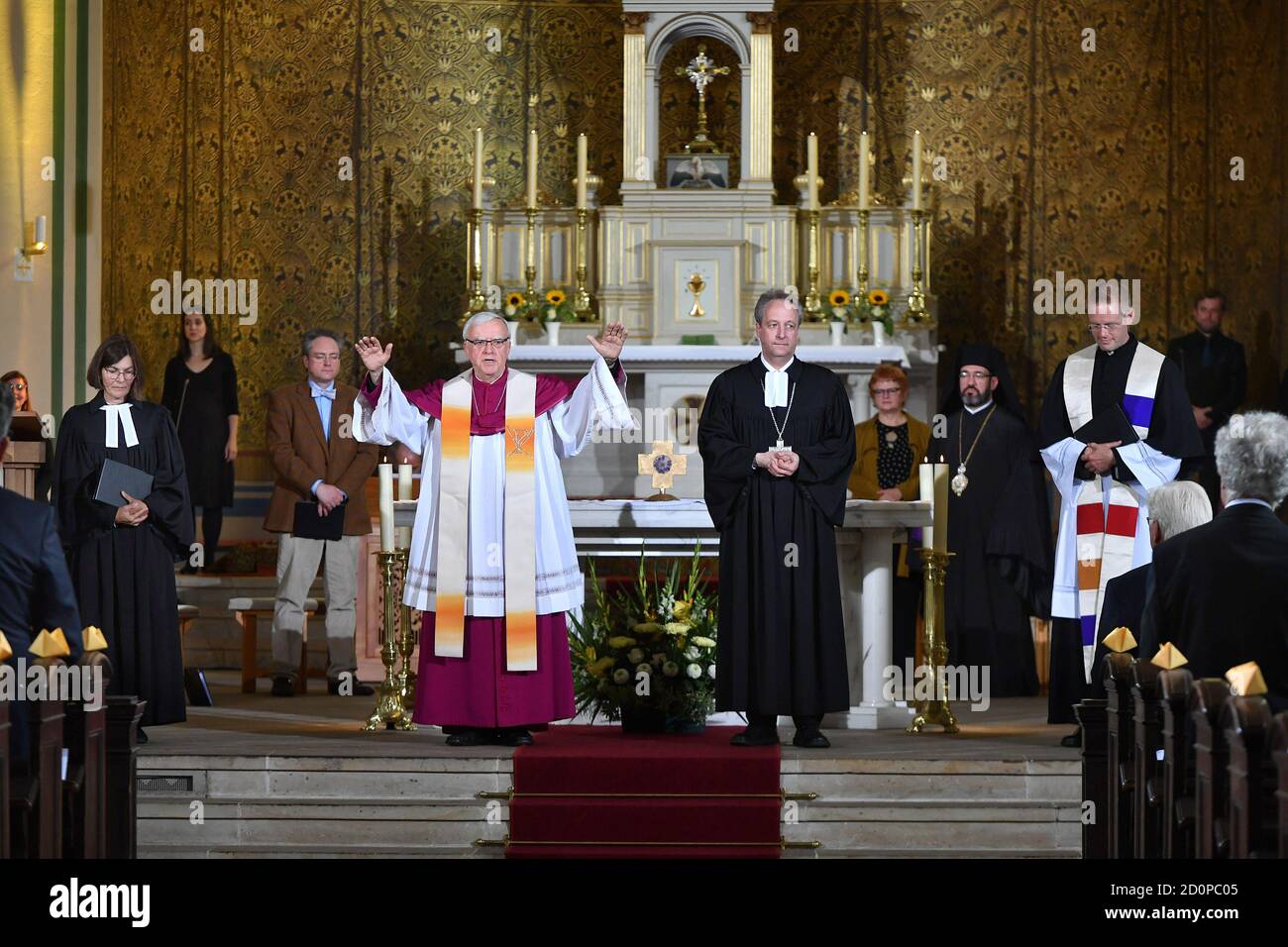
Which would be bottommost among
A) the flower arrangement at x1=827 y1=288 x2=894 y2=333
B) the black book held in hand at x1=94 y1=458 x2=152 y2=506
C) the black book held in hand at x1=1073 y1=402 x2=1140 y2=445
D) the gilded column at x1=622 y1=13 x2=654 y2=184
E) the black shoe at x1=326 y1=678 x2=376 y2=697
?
the black shoe at x1=326 y1=678 x2=376 y2=697

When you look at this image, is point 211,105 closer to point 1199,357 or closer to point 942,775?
point 1199,357

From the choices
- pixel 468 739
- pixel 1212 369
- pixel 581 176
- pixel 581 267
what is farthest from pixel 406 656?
pixel 1212 369

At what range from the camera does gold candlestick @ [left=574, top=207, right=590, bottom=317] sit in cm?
1150

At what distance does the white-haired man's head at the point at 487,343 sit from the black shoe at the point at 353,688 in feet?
9.30

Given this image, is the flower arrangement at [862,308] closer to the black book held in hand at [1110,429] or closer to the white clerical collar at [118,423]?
the black book held in hand at [1110,429]

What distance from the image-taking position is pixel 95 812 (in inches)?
201

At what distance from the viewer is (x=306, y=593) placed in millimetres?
9617

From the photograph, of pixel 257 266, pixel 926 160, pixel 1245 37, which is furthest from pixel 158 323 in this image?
pixel 1245 37

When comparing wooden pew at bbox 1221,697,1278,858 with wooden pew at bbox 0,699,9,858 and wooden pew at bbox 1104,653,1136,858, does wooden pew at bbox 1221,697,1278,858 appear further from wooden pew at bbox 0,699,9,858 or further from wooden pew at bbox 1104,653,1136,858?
wooden pew at bbox 0,699,9,858

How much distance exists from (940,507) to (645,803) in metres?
2.22

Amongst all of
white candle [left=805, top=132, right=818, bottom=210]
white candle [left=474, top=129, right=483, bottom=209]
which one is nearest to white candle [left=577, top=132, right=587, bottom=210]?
white candle [left=474, top=129, right=483, bottom=209]

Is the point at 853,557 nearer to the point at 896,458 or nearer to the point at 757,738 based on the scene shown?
the point at 757,738

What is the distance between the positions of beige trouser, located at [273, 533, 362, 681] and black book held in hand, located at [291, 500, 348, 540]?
5 centimetres

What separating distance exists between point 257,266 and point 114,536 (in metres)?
5.60
